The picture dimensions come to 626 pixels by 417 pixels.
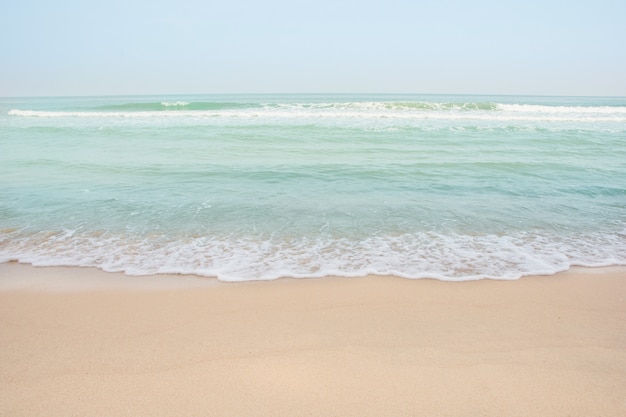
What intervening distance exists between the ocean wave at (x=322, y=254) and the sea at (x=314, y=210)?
24 millimetres

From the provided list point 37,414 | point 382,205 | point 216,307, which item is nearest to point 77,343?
point 37,414

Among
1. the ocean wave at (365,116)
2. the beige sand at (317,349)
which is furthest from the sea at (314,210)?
the ocean wave at (365,116)

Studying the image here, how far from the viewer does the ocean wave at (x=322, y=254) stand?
4.27 m

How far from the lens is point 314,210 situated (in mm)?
6465

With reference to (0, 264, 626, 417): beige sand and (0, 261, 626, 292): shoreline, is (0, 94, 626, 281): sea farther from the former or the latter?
(0, 264, 626, 417): beige sand

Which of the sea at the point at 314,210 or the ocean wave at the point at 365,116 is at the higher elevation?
the ocean wave at the point at 365,116

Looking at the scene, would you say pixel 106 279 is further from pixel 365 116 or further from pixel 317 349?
pixel 365 116

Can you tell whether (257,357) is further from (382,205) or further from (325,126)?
(325,126)

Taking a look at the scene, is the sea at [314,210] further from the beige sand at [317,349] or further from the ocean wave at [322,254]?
the beige sand at [317,349]

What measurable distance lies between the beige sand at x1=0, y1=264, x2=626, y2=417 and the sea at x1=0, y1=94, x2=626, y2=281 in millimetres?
501

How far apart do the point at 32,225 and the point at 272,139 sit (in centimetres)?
1071

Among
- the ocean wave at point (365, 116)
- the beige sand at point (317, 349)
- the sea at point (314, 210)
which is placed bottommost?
the beige sand at point (317, 349)

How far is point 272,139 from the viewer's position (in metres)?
15.7

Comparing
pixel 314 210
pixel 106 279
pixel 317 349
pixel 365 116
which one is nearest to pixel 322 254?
pixel 314 210
